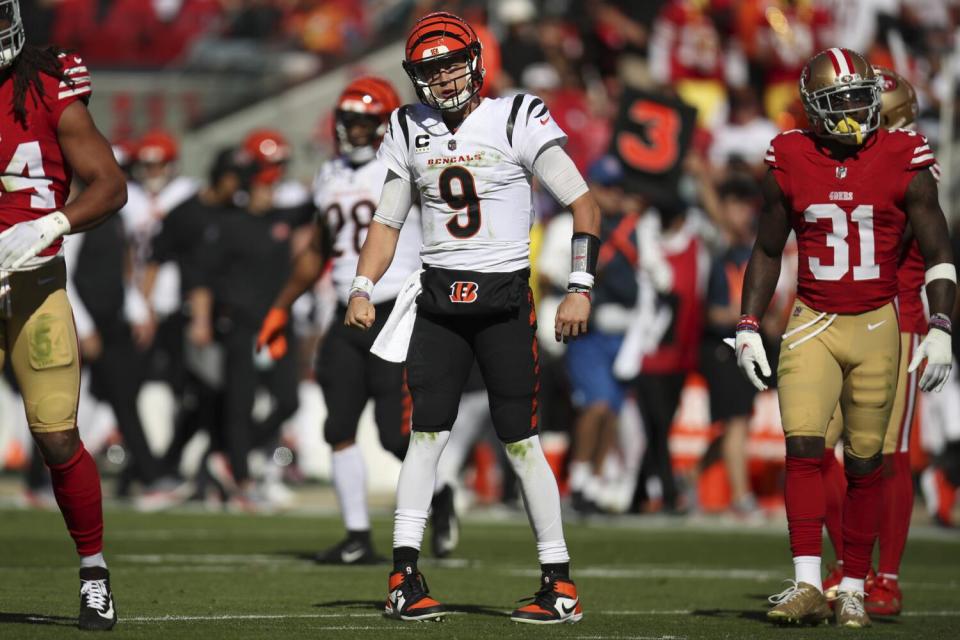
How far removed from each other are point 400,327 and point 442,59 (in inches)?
40.5

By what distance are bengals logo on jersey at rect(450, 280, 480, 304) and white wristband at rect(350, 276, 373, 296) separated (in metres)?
0.31

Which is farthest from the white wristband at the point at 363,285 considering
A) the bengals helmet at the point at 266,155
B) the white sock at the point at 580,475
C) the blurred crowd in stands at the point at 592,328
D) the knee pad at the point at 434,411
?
the bengals helmet at the point at 266,155

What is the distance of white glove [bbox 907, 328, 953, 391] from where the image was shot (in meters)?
6.82

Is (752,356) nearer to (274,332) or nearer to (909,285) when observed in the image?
(909,285)

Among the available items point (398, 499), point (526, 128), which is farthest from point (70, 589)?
point (526, 128)

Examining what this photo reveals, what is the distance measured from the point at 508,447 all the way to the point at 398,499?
46cm

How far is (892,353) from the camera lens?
23.4ft

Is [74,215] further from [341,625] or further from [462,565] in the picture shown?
[462,565]

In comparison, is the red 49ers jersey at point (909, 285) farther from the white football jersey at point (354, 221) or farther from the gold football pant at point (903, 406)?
the white football jersey at point (354, 221)

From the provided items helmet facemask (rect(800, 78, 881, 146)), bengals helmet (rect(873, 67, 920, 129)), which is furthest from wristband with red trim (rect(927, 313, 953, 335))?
bengals helmet (rect(873, 67, 920, 129))

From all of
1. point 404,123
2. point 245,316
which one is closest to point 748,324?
point 404,123

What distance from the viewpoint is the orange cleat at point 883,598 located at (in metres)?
7.59

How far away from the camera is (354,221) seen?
9.43 meters

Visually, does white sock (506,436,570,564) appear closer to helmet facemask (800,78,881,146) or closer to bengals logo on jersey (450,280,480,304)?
bengals logo on jersey (450,280,480,304)
